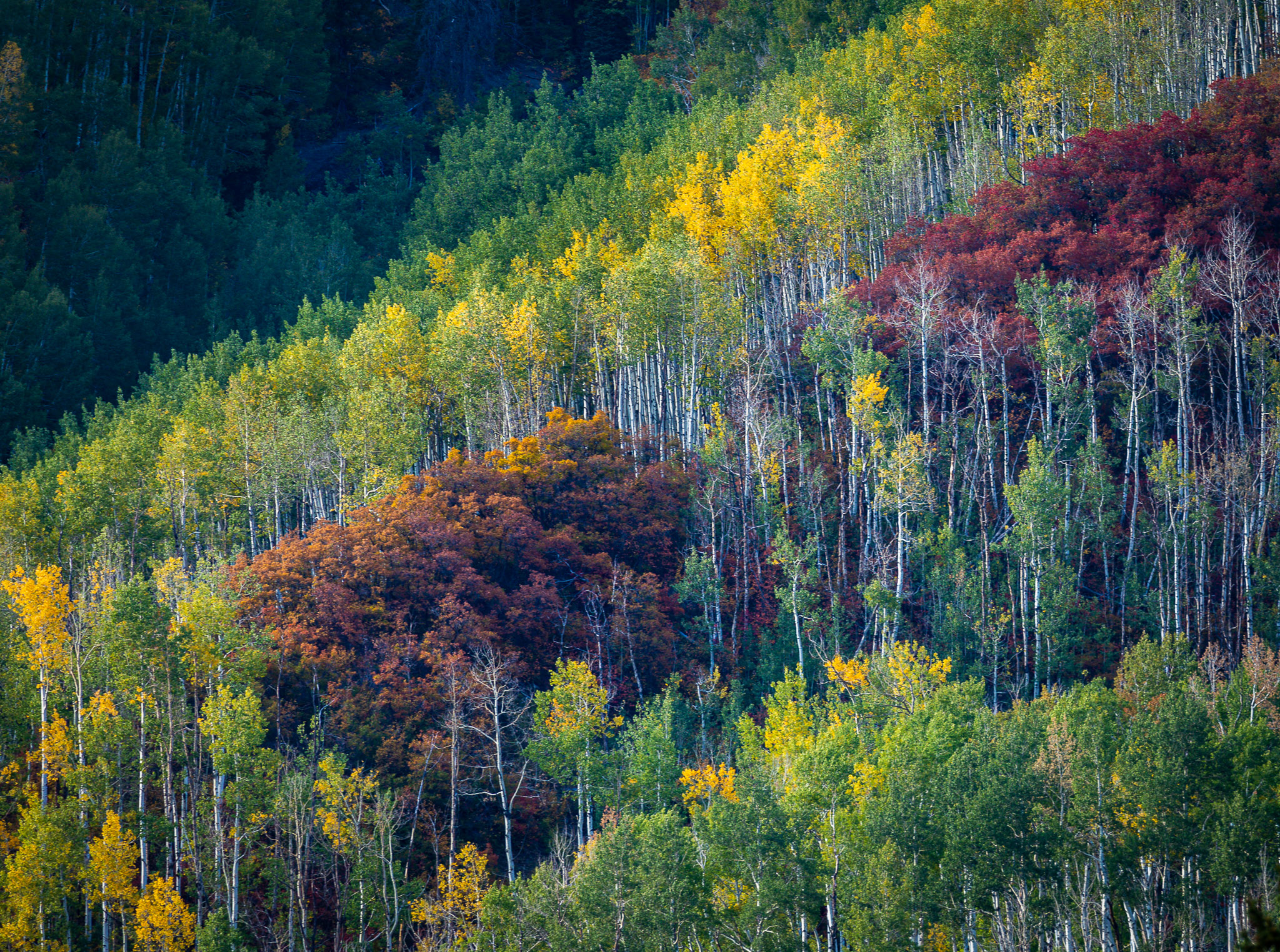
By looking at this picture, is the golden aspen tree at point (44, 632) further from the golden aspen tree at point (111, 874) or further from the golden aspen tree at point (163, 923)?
the golden aspen tree at point (163, 923)

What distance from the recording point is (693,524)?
4981 centimetres

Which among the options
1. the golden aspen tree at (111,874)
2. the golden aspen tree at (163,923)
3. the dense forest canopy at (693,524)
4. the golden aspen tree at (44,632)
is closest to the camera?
the dense forest canopy at (693,524)

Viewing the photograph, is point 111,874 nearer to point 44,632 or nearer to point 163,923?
point 163,923

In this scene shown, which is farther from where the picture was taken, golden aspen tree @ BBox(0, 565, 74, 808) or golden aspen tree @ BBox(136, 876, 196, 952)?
golden aspen tree @ BBox(0, 565, 74, 808)

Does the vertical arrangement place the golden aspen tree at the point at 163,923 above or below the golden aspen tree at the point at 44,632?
below

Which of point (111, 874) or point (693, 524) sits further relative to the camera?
point (693, 524)

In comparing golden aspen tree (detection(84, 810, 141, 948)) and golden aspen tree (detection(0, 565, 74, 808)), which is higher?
golden aspen tree (detection(0, 565, 74, 808))

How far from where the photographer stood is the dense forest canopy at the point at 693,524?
32.4 metres

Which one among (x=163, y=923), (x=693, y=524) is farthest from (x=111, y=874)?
(x=693, y=524)

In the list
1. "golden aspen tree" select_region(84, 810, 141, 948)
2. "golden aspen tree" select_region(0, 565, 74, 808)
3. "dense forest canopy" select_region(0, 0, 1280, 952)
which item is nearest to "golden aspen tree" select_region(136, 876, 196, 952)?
"dense forest canopy" select_region(0, 0, 1280, 952)

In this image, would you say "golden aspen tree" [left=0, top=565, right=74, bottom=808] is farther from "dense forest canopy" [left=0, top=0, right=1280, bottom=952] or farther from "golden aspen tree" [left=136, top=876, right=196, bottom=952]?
"golden aspen tree" [left=136, top=876, right=196, bottom=952]

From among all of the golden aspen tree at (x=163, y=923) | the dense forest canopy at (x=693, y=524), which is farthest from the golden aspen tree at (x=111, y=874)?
the golden aspen tree at (x=163, y=923)

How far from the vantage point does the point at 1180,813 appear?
31734 millimetres

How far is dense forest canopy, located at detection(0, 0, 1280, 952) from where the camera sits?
3244 centimetres
